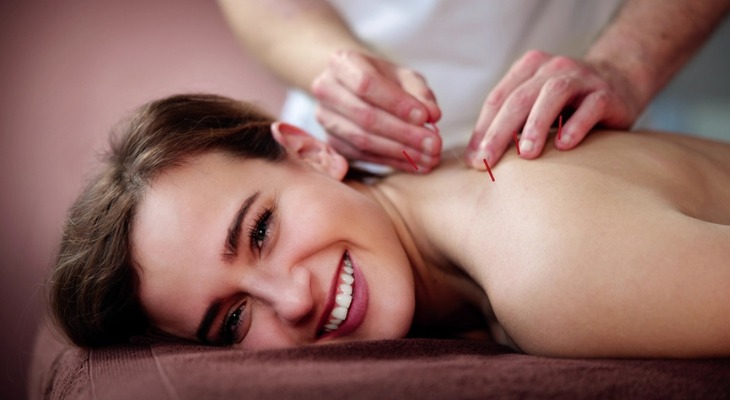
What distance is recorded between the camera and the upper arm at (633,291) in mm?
693

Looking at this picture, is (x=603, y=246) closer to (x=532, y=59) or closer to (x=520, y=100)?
(x=520, y=100)

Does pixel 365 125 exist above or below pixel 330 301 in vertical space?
above

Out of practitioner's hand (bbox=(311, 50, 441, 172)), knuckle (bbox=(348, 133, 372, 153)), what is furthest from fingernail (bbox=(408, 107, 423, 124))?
knuckle (bbox=(348, 133, 372, 153))

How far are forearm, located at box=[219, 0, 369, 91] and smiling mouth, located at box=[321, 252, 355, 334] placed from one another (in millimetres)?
599

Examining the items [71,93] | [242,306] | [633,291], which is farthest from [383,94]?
[71,93]

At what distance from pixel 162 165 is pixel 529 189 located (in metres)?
0.63

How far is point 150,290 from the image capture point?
96 centimetres

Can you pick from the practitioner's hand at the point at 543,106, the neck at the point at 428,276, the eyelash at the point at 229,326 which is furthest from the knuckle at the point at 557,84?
the eyelash at the point at 229,326

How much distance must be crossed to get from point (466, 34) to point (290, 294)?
0.93m

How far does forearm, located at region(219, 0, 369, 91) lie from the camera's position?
141 cm

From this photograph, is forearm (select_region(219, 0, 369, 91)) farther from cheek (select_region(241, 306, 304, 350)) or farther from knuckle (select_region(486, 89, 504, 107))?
cheek (select_region(241, 306, 304, 350))

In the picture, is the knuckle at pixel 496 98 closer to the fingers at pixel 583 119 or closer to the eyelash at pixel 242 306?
the fingers at pixel 583 119

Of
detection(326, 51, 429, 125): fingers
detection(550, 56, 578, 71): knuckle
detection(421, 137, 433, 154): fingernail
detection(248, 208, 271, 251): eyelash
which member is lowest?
detection(248, 208, 271, 251): eyelash

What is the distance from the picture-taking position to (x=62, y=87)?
1979 mm
